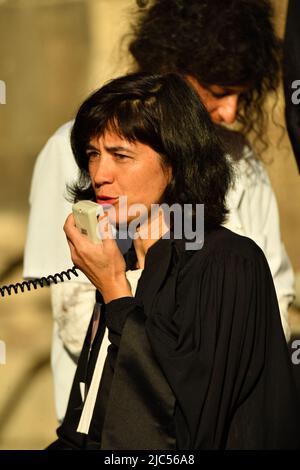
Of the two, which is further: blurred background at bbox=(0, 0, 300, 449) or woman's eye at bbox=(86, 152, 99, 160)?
blurred background at bbox=(0, 0, 300, 449)

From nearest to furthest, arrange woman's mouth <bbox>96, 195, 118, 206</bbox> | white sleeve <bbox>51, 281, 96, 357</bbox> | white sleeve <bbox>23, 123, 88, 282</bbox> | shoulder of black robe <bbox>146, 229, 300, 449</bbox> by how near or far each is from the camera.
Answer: shoulder of black robe <bbox>146, 229, 300, 449</bbox>
woman's mouth <bbox>96, 195, 118, 206</bbox>
white sleeve <bbox>51, 281, 96, 357</bbox>
white sleeve <bbox>23, 123, 88, 282</bbox>

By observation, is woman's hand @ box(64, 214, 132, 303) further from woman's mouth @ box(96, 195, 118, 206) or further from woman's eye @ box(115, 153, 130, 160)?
woman's eye @ box(115, 153, 130, 160)

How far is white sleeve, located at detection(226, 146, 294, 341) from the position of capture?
16.2 ft

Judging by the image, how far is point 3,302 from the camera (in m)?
7.94

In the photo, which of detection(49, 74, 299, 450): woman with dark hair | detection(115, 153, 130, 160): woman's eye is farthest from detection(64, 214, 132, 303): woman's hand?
detection(115, 153, 130, 160): woman's eye

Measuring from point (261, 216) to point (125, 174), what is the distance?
53.4 inches

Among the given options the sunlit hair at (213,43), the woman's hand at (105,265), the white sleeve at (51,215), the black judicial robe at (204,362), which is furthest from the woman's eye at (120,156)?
the sunlit hair at (213,43)

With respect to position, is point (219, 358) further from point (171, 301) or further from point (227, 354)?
point (171, 301)

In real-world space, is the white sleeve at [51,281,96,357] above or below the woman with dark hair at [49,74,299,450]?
below

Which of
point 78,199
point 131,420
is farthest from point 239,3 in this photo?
point 131,420

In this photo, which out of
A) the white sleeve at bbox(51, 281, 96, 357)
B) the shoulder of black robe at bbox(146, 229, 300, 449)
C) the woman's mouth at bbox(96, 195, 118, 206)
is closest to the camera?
the shoulder of black robe at bbox(146, 229, 300, 449)

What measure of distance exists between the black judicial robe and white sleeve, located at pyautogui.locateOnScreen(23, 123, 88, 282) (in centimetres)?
125

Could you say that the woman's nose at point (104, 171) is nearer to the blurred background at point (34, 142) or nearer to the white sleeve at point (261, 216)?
the white sleeve at point (261, 216)

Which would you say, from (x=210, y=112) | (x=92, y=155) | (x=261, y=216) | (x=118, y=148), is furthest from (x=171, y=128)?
(x=261, y=216)
